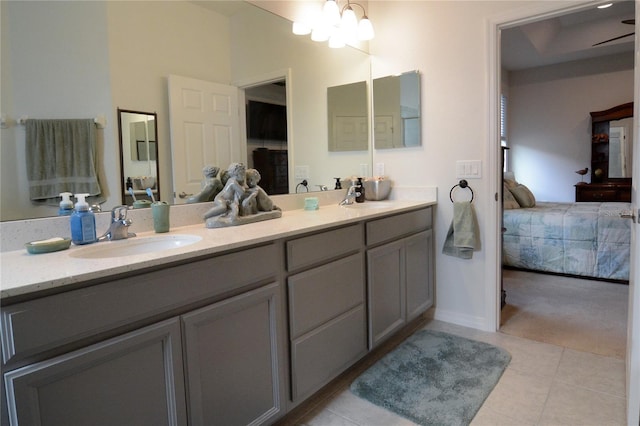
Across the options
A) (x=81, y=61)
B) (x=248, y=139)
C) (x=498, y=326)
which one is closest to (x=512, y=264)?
(x=498, y=326)

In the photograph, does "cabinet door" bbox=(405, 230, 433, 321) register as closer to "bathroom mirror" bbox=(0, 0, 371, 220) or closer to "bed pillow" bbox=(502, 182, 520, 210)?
"bathroom mirror" bbox=(0, 0, 371, 220)

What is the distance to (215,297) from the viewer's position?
1.26m

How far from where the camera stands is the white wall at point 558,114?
224 inches

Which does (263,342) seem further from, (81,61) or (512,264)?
(512,264)

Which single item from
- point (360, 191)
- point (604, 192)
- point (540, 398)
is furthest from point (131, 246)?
point (604, 192)

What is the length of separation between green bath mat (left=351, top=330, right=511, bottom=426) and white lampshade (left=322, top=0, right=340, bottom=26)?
2.17m

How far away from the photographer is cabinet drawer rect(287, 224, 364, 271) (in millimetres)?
1559

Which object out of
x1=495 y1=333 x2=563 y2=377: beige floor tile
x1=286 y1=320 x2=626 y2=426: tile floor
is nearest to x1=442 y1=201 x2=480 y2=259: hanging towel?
x1=495 y1=333 x2=563 y2=377: beige floor tile

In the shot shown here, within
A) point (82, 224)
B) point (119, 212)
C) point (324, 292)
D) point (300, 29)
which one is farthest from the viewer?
point (300, 29)

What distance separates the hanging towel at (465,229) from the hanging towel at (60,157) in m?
2.08

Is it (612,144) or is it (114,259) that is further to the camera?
(612,144)

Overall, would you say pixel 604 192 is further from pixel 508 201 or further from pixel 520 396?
pixel 520 396

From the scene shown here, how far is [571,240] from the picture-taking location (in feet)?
11.9

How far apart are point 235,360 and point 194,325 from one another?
237 mm
